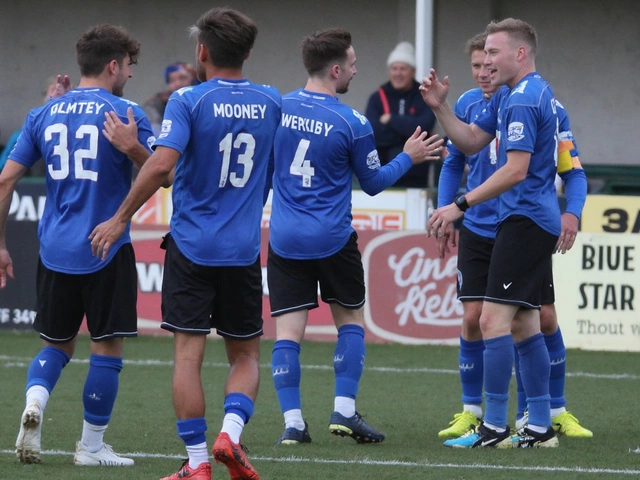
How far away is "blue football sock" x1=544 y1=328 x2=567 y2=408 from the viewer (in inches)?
265

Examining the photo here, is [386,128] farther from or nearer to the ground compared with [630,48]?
nearer to the ground

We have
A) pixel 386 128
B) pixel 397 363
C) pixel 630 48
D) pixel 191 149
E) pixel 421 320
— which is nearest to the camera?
pixel 191 149

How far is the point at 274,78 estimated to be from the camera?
16.8 m

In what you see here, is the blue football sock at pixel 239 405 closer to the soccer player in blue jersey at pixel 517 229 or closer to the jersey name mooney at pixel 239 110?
the jersey name mooney at pixel 239 110

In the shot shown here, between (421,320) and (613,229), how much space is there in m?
2.05

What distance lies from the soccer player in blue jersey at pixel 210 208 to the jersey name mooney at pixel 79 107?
24.0 inches

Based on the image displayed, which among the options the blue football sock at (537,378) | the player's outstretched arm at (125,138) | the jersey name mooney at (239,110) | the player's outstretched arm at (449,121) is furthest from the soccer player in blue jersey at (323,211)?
the jersey name mooney at (239,110)

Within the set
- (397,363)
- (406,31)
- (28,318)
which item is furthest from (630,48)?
(28,318)

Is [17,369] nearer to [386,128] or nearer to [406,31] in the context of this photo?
[386,128]

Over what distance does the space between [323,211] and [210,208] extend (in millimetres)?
1357

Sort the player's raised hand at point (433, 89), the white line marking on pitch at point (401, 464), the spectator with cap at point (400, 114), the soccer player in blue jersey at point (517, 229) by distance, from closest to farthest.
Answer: the white line marking on pitch at point (401, 464), the soccer player in blue jersey at point (517, 229), the player's raised hand at point (433, 89), the spectator with cap at point (400, 114)

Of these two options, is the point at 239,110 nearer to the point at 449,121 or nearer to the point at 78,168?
the point at 78,168

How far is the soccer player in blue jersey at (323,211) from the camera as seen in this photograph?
617 centimetres

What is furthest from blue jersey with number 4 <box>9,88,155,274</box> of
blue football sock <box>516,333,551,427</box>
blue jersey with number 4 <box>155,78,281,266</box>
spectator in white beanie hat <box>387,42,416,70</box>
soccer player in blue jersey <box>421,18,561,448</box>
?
spectator in white beanie hat <box>387,42,416,70</box>
